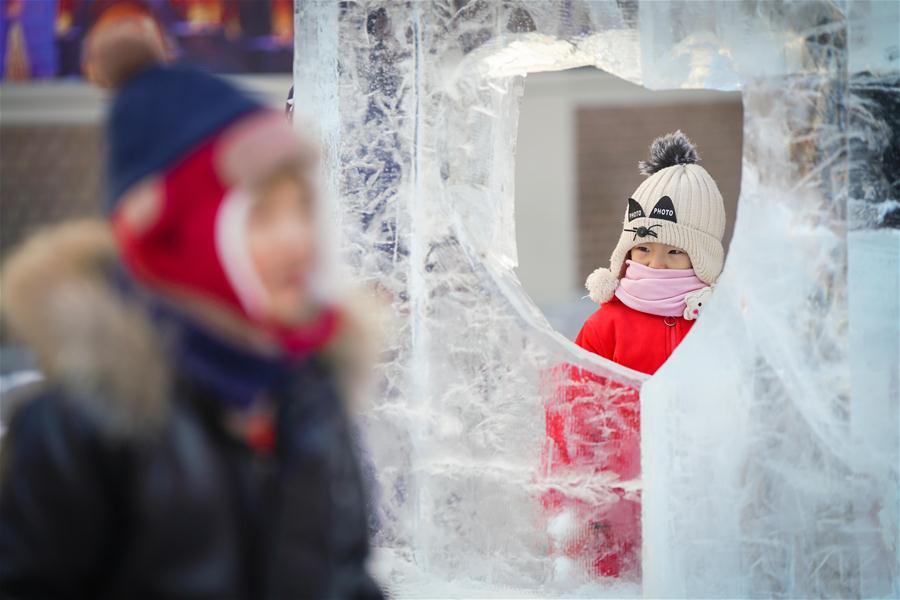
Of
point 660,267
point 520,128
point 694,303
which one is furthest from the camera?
point 520,128

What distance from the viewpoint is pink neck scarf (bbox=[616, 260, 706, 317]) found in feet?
9.62

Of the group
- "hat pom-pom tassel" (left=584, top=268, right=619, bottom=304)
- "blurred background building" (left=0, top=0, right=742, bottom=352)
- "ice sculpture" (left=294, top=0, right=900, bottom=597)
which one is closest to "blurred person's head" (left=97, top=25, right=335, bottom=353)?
"ice sculpture" (left=294, top=0, right=900, bottom=597)

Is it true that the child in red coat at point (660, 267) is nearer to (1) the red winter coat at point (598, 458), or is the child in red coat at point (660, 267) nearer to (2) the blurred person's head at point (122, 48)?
(1) the red winter coat at point (598, 458)

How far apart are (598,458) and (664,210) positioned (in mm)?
1008

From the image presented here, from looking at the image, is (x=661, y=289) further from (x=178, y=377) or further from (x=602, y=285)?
(x=178, y=377)

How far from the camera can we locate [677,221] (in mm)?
2953

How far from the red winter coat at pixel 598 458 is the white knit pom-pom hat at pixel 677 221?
87 cm

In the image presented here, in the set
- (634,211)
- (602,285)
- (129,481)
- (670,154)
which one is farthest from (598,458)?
(129,481)

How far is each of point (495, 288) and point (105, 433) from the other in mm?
1363

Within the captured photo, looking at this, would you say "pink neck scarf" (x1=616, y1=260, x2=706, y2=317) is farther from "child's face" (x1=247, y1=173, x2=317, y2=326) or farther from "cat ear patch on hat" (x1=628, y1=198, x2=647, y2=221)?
"child's face" (x1=247, y1=173, x2=317, y2=326)

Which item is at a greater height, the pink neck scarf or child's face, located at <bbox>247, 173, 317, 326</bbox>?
child's face, located at <bbox>247, 173, 317, 326</bbox>

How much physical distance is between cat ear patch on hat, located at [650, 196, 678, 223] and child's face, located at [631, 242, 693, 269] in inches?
3.7

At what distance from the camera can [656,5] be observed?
7.15 ft

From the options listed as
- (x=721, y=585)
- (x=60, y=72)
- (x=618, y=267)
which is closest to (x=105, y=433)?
(x=721, y=585)
